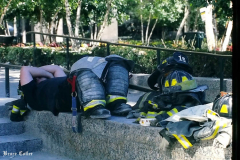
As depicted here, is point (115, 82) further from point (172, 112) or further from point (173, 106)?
point (172, 112)

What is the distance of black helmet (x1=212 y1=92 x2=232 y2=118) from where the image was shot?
3764mm

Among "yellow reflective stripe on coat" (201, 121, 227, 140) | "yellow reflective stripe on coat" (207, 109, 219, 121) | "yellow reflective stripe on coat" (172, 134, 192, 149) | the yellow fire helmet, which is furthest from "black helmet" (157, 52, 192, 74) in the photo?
"yellow reflective stripe on coat" (201, 121, 227, 140)

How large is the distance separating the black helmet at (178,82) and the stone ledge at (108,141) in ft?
1.75

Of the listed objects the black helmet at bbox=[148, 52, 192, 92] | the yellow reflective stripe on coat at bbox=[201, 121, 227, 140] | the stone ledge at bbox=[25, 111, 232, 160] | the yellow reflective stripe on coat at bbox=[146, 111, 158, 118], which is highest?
the black helmet at bbox=[148, 52, 192, 92]

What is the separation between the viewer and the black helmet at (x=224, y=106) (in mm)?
3764

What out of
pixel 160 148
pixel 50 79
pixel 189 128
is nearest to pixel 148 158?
pixel 160 148

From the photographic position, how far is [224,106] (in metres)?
3.81

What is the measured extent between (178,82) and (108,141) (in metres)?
0.96

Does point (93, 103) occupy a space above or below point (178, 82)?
below

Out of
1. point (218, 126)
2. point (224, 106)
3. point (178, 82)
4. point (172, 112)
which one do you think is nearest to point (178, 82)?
point (178, 82)

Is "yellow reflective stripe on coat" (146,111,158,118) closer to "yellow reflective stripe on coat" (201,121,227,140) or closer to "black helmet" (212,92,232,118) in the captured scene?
"black helmet" (212,92,232,118)

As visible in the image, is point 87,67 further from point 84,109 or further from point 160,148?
point 160,148

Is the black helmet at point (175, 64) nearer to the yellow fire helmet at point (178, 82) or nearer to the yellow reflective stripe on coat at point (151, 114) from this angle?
the yellow fire helmet at point (178, 82)

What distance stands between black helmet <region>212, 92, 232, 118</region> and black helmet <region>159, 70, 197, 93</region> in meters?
0.59
